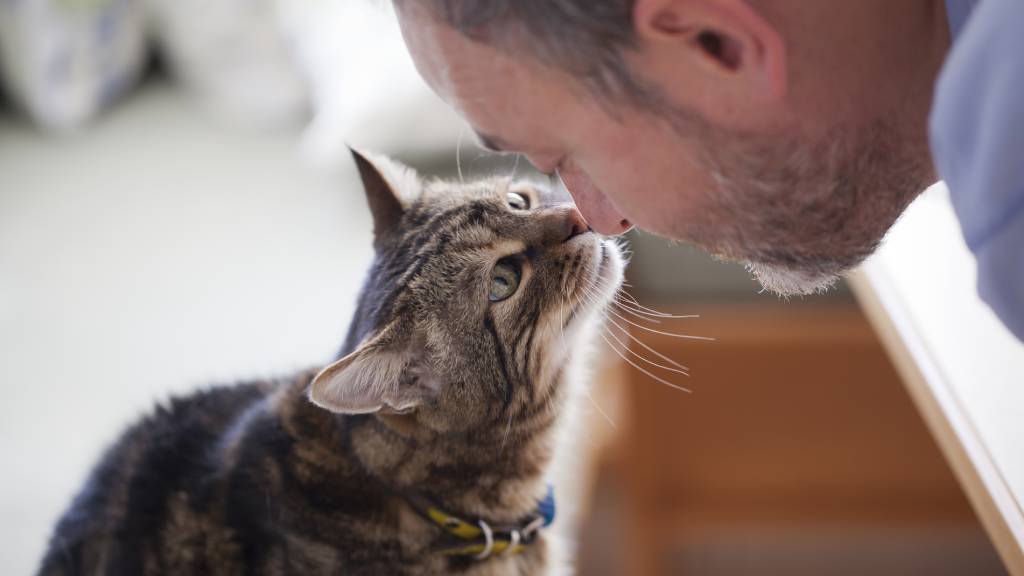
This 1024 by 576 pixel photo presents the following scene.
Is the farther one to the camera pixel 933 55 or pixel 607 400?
pixel 607 400

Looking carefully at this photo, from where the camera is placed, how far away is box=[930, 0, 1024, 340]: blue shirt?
62 centimetres

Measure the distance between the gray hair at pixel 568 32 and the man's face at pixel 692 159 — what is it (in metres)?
0.01

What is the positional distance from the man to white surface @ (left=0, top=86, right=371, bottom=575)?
821 millimetres

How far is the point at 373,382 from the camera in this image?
106cm

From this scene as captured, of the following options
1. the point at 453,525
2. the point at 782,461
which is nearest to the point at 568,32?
the point at 453,525

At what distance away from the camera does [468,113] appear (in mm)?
895

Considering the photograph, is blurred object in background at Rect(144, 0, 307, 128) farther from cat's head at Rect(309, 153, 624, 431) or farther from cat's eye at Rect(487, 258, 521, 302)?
cat's eye at Rect(487, 258, 521, 302)

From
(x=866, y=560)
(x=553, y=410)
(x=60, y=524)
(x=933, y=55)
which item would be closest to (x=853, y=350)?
(x=866, y=560)

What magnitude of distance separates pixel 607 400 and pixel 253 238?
89 cm

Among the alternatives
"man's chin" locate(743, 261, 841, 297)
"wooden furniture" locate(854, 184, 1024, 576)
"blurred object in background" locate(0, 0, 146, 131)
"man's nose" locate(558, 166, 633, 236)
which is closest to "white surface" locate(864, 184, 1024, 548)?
"wooden furniture" locate(854, 184, 1024, 576)

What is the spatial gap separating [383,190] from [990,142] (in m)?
0.82

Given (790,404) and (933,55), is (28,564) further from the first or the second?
(790,404)

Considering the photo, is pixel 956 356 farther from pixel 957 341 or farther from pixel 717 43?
pixel 717 43

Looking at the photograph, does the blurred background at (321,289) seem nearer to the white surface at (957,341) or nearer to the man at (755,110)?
the white surface at (957,341)
